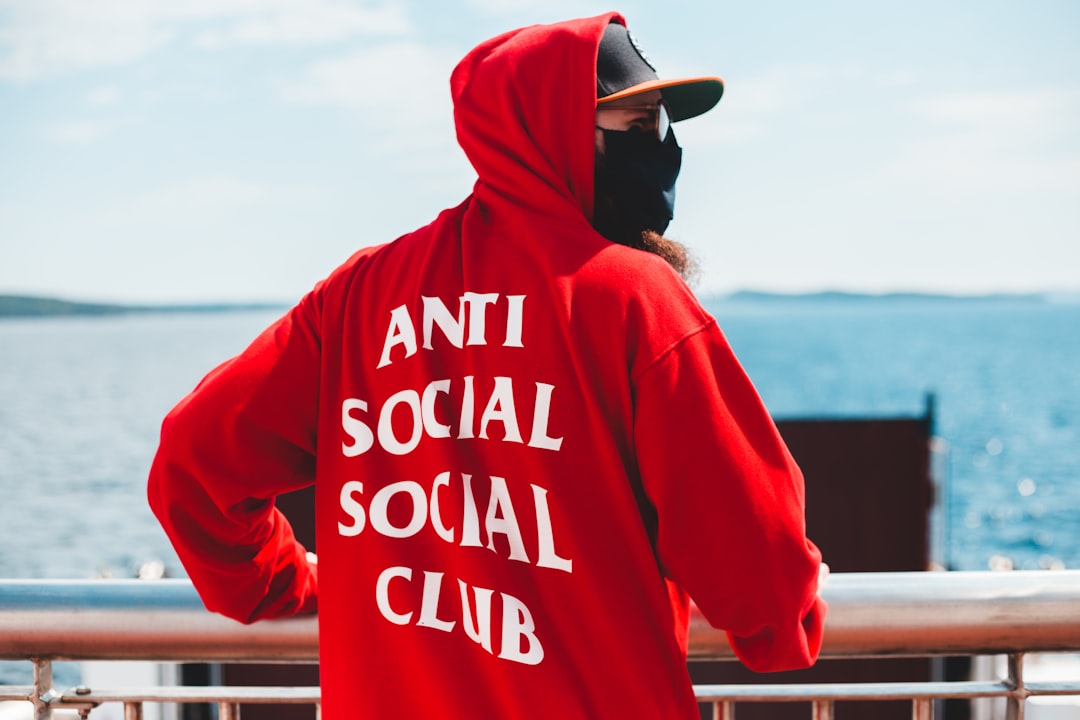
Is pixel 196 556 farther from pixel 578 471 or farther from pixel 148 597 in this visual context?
pixel 578 471

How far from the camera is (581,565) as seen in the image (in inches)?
52.1

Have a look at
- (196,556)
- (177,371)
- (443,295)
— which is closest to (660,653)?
(443,295)

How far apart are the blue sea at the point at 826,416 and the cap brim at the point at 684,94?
1.08 metres

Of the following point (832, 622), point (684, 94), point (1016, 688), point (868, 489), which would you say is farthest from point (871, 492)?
point (684, 94)

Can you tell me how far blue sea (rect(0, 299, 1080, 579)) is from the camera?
46969mm

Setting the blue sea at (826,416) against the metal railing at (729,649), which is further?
the blue sea at (826,416)

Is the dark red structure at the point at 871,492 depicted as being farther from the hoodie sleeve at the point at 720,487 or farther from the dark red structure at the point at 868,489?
the hoodie sleeve at the point at 720,487

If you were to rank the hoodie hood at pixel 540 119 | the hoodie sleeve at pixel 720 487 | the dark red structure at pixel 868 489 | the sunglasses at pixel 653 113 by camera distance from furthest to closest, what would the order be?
1. the dark red structure at pixel 868 489
2. the sunglasses at pixel 653 113
3. the hoodie hood at pixel 540 119
4. the hoodie sleeve at pixel 720 487

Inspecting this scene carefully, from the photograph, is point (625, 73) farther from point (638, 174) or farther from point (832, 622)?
point (832, 622)

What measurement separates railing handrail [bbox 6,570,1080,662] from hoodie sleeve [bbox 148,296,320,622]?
0.16 meters

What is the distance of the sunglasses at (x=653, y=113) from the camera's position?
4.82ft

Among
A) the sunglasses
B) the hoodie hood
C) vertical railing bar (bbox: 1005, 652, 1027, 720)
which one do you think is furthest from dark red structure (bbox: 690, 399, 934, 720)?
the hoodie hood

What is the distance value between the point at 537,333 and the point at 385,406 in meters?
0.28

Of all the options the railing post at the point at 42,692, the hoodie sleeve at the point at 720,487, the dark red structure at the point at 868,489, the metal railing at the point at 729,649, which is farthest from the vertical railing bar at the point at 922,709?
the dark red structure at the point at 868,489
